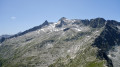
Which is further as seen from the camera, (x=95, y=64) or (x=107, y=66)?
(x=95, y=64)

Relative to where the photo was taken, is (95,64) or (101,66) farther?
(95,64)

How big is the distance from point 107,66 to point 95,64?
80.0ft

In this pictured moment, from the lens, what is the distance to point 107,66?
177 metres

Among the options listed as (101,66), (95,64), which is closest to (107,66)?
(101,66)

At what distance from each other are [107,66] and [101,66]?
7554mm

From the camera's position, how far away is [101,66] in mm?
181750

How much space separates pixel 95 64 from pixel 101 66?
60.1 feet

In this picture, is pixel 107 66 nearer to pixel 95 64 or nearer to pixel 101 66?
pixel 101 66

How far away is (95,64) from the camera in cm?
19975
